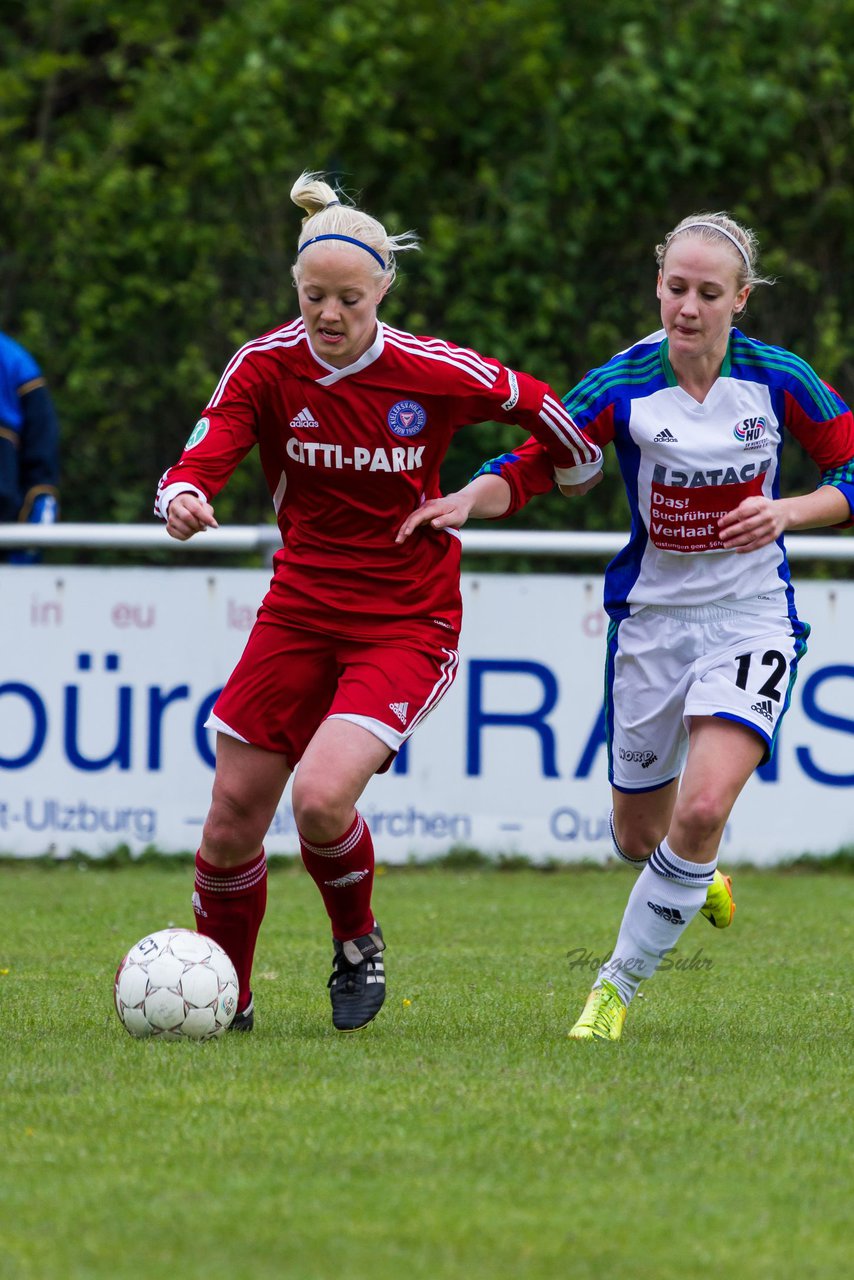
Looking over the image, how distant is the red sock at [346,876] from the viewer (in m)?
5.02

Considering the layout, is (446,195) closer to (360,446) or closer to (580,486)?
(580,486)

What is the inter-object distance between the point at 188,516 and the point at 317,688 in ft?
2.33

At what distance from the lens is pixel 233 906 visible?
16.9 feet

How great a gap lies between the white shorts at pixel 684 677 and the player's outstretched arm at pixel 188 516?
135 cm

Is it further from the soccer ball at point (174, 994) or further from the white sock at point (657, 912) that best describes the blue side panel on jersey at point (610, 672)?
the soccer ball at point (174, 994)

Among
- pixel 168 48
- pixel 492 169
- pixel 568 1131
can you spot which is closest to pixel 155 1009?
pixel 568 1131

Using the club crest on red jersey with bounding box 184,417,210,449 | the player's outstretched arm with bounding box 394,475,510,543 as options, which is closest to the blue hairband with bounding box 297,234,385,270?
the club crest on red jersey with bounding box 184,417,210,449

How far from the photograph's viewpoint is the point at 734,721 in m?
4.93

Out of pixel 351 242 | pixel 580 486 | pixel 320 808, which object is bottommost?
pixel 320 808

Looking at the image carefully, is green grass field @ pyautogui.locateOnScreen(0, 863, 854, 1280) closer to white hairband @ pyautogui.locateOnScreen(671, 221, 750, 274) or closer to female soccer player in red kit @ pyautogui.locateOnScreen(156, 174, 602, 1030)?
female soccer player in red kit @ pyautogui.locateOnScreen(156, 174, 602, 1030)

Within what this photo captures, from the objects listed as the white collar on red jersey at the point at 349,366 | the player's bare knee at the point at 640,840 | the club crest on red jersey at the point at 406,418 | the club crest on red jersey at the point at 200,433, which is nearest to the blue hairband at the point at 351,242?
the white collar on red jersey at the point at 349,366

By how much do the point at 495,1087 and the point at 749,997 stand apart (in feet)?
5.56

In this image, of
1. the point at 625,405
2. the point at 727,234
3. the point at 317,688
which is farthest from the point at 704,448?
the point at 317,688

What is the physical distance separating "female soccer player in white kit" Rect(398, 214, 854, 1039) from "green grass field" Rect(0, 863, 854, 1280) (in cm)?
48
